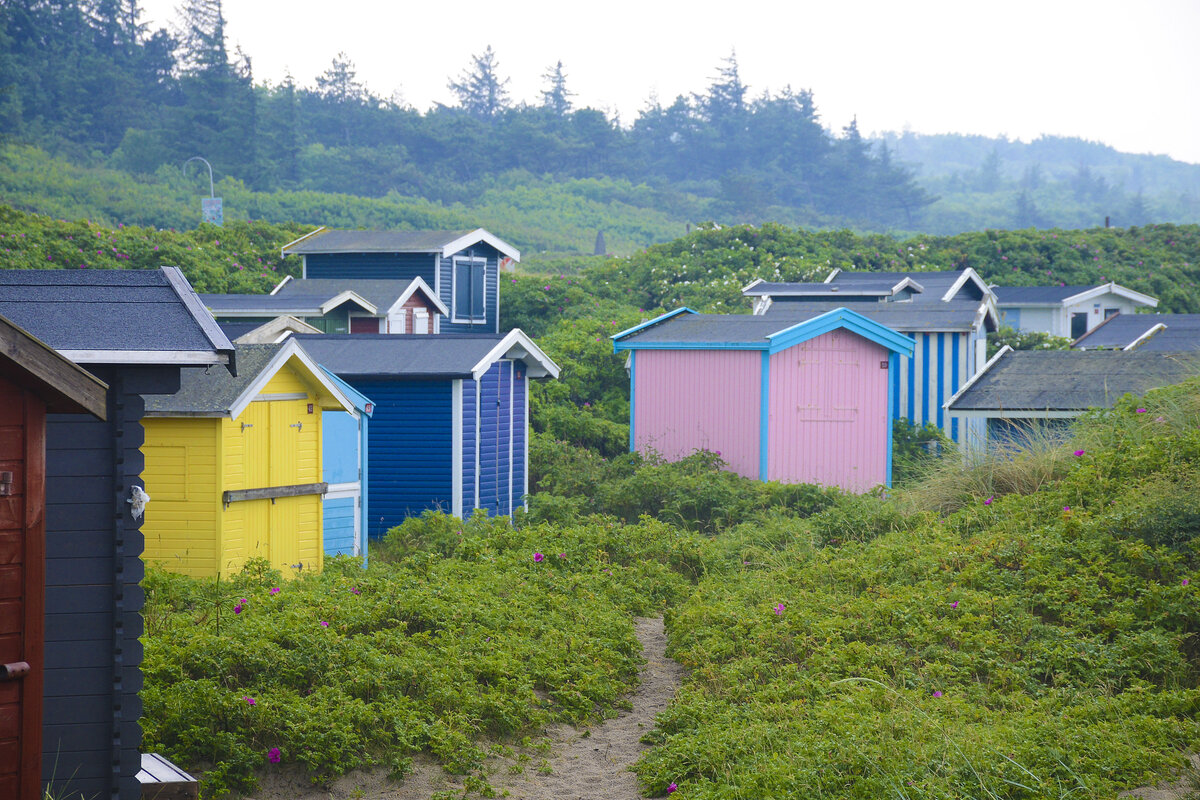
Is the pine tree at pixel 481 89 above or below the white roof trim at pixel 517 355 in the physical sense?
above

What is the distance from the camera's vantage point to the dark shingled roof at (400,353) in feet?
46.9

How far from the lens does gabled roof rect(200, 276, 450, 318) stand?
20.9 metres

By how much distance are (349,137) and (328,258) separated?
42803 millimetres

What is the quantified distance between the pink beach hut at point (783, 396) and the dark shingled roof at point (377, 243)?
1227 centimetres

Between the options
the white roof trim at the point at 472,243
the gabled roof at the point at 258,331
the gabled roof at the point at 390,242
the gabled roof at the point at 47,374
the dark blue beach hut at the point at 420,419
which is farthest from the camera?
the white roof trim at the point at 472,243

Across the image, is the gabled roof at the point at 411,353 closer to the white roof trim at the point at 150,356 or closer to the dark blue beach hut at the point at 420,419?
the dark blue beach hut at the point at 420,419

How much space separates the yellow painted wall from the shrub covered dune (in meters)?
0.64

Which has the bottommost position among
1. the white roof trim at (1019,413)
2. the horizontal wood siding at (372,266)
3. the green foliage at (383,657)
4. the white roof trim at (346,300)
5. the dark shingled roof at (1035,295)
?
the green foliage at (383,657)

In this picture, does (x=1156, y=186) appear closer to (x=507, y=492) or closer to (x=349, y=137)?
(x=349, y=137)

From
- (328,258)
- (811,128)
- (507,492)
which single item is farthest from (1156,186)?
(507,492)

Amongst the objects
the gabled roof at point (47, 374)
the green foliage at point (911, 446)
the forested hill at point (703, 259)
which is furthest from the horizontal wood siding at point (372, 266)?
the gabled roof at point (47, 374)

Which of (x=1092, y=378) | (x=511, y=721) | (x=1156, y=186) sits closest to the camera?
(x=511, y=721)

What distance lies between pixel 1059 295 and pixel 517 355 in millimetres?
21720

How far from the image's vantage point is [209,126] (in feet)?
183
